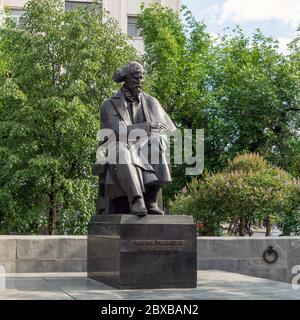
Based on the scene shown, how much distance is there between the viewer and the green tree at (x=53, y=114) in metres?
17.0

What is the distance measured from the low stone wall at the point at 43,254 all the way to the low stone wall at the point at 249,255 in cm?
212

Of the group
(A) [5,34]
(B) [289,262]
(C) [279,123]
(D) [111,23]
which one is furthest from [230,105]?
(B) [289,262]

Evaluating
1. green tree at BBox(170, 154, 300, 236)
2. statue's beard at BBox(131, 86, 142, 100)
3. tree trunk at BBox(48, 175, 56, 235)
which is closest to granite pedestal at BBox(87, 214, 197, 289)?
statue's beard at BBox(131, 86, 142, 100)

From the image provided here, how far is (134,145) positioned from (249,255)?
154 inches

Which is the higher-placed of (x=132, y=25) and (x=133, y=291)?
(x=132, y=25)

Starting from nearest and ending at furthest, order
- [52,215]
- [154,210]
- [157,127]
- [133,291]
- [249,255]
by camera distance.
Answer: [133,291] → [154,210] → [157,127] → [249,255] → [52,215]

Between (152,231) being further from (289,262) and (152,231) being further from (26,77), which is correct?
(26,77)

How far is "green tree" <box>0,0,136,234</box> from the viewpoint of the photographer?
17.0 m

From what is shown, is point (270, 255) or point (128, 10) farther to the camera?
point (128, 10)

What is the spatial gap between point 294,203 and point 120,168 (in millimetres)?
8205

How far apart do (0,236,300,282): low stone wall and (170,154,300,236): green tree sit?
348cm

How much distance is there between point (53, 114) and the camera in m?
17.4

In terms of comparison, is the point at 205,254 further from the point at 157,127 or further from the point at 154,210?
the point at 157,127

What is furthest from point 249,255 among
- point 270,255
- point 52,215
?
point 52,215
